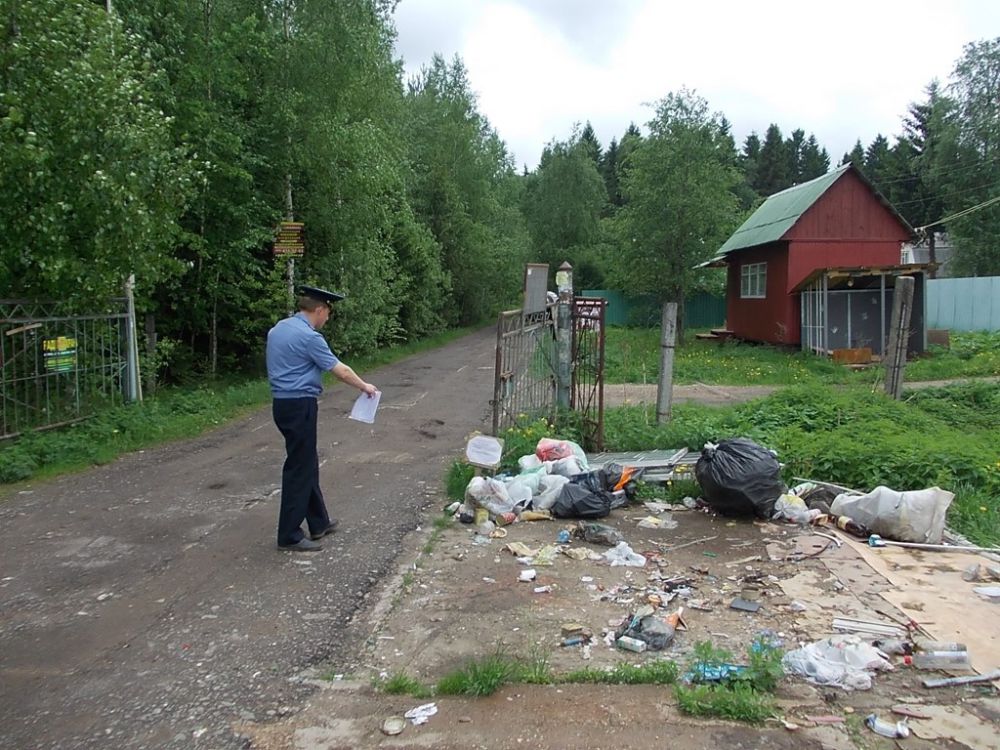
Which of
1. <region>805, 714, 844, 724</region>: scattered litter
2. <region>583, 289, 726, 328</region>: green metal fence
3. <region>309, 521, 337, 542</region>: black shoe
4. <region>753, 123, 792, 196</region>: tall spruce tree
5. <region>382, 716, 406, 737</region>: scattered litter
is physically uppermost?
<region>753, 123, 792, 196</region>: tall spruce tree

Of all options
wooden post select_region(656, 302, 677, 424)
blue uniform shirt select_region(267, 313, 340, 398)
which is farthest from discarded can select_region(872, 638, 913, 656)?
wooden post select_region(656, 302, 677, 424)

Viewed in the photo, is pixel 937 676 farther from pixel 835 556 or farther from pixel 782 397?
pixel 782 397

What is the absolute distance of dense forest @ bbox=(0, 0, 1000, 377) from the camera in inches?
356

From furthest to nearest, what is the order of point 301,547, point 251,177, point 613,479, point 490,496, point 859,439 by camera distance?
point 251,177 < point 859,439 < point 613,479 < point 490,496 < point 301,547

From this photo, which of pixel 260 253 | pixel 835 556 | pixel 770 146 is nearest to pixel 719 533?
pixel 835 556

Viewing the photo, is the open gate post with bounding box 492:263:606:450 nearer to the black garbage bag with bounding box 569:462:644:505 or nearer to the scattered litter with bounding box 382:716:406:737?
the black garbage bag with bounding box 569:462:644:505

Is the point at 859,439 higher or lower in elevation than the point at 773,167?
lower

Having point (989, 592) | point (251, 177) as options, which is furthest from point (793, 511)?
point (251, 177)

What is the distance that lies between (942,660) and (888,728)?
767 mm

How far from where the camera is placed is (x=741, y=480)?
20.4 feet

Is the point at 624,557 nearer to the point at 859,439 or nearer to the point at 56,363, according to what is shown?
the point at 859,439

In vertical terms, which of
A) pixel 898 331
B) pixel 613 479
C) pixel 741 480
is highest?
pixel 898 331

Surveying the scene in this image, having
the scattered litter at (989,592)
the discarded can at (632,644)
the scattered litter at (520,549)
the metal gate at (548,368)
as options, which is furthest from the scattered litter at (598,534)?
the scattered litter at (989,592)

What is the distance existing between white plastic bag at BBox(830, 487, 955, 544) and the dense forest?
862 centimetres
